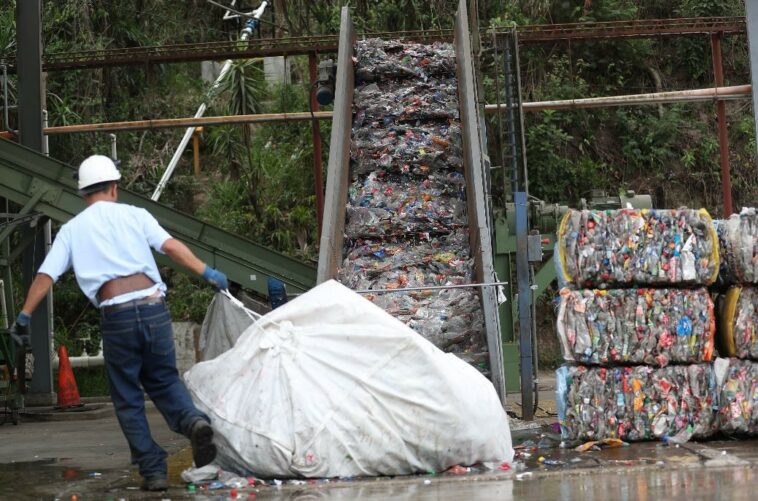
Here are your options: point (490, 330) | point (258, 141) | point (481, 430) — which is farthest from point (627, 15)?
point (481, 430)

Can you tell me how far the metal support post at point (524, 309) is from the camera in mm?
8789

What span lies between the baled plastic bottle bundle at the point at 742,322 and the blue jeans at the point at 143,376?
3.53 meters

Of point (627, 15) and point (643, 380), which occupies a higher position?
point (627, 15)

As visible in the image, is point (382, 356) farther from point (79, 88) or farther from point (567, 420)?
point (79, 88)

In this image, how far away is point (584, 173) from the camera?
58.4 ft

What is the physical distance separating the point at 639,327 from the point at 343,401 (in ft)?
7.40

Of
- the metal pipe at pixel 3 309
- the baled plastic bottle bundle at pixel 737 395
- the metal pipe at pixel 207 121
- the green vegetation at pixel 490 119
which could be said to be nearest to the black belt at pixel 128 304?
the baled plastic bottle bundle at pixel 737 395

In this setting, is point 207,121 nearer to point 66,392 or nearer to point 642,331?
point 66,392

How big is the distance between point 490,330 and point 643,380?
4.28 feet

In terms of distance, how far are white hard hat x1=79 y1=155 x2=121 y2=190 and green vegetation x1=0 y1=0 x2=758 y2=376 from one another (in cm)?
1068

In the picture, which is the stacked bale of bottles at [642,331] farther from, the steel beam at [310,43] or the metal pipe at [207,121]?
the steel beam at [310,43]

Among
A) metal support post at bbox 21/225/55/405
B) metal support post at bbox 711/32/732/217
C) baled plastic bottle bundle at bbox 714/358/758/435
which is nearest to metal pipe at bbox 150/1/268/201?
metal support post at bbox 21/225/55/405

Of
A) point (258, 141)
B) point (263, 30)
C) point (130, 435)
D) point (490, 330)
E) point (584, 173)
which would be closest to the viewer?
point (130, 435)

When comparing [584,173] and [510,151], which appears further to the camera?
[584,173]
